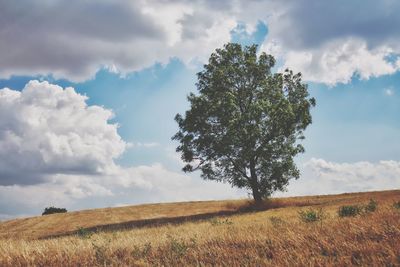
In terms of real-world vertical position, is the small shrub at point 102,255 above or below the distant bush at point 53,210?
below

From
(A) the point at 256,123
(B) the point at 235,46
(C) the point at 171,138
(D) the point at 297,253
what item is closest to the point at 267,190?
(A) the point at 256,123

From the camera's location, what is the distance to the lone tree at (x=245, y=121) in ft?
117

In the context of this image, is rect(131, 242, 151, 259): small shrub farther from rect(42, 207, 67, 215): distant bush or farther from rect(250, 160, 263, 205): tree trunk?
rect(42, 207, 67, 215): distant bush

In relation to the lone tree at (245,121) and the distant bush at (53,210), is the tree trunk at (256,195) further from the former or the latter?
the distant bush at (53,210)

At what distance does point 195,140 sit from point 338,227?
26.9 m

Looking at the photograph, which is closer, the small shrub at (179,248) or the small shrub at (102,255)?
the small shrub at (179,248)

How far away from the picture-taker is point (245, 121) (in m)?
35.7

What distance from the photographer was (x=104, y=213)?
4562cm

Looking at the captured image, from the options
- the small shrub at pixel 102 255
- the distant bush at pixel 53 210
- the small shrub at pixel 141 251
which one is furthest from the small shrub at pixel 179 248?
the distant bush at pixel 53 210

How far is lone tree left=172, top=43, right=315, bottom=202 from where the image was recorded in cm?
3562

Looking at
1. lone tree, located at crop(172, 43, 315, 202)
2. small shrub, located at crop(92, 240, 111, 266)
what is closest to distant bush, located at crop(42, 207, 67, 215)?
lone tree, located at crop(172, 43, 315, 202)

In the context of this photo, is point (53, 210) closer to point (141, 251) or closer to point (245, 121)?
point (245, 121)

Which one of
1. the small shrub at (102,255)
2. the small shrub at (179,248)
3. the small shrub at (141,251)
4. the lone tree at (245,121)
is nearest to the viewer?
the small shrub at (179,248)

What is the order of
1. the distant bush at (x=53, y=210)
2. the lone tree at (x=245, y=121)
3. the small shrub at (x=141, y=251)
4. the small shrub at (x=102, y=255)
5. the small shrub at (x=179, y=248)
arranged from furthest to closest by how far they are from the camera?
the distant bush at (x=53, y=210) → the lone tree at (x=245, y=121) → the small shrub at (x=141, y=251) → the small shrub at (x=102, y=255) → the small shrub at (x=179, y=248)
